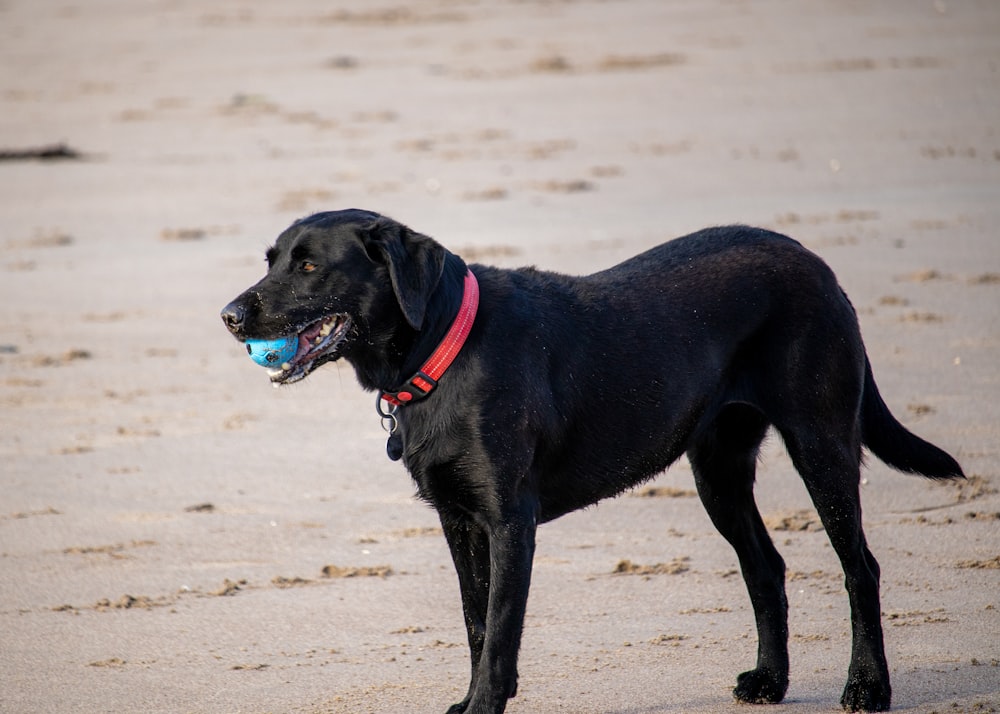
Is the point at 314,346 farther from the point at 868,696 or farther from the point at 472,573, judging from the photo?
the point at 868,696

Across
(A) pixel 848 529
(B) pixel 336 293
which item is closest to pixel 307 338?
(B) pixel 336 293

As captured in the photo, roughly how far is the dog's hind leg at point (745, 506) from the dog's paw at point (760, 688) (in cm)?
7

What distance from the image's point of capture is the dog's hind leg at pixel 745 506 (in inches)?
173

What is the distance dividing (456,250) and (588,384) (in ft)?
19.3

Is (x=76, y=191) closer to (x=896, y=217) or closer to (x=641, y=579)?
(x=896, y=217)

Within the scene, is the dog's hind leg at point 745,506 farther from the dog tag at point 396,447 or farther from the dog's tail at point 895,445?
the dog tag at point 396,447

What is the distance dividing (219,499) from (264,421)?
41.1 inches

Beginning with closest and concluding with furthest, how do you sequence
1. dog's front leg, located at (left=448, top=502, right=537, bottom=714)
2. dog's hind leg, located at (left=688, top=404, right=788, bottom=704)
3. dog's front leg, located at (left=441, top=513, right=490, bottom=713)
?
dog's front leg, located at (left=448, top=502, right=537, bottom=714) < dog's front leg, located at (left=441, top=513, right=490, bottom=713) < dog's hind leg, located at (left=688, top=404, right=788, bottom=704)

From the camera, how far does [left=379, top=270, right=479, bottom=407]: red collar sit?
3865 mm

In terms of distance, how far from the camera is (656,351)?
416 cm

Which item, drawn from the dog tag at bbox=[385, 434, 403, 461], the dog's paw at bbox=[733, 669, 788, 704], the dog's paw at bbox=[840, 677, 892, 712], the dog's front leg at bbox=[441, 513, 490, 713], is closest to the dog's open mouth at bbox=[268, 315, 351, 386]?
the dog tag at bbox=[385, 434, 403, 461]

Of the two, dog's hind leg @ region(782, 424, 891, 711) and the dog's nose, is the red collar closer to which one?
the dog's nose

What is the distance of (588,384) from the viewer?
410cm

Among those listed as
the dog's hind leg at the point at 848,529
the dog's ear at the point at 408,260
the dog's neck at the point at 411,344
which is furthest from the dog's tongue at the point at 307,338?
the dog's hind leg at the point at 848,529
